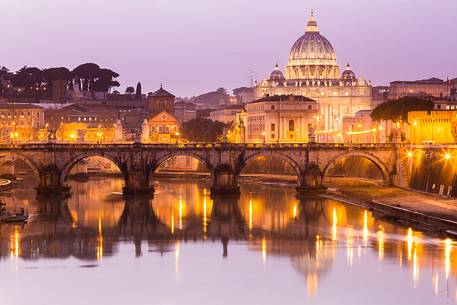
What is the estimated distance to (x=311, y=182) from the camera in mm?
93125

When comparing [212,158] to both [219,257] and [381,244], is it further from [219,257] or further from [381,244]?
[219,257]

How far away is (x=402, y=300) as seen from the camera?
48125 mm

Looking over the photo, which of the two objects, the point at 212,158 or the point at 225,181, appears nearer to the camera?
the point at 225,181

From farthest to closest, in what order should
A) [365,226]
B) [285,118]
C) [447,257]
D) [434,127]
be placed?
[285,118] < [434,127] < [365,226] < [447,257]

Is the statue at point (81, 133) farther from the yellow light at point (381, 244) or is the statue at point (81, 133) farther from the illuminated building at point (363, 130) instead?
the yellow light at point (381, 244)

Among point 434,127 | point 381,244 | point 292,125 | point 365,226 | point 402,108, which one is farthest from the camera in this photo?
point 292,125

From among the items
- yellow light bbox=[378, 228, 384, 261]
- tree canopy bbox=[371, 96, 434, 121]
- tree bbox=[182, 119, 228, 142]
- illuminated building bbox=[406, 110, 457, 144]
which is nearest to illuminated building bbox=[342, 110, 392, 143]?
tree canopy bbox=[371, 96, 434, 121]

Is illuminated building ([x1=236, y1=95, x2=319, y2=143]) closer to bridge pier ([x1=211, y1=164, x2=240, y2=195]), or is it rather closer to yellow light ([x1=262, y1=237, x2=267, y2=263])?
bridge pier ([x1=211, y1=164, x2=240, y2=195])

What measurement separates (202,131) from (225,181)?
63131mm

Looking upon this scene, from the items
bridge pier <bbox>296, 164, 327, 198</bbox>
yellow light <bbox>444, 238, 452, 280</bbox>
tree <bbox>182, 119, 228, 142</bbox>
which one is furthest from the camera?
tree <bbox>182, 119, 228, 142</bbox>

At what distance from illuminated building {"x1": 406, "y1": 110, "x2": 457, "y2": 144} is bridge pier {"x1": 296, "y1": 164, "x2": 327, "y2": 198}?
11.4 meters

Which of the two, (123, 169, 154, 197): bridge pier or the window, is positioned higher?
the window

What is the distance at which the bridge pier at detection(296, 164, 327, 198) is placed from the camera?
9238 centimetres

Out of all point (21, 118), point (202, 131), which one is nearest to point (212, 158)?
point (202, 131)
